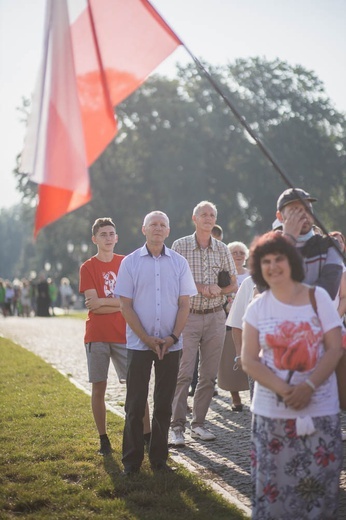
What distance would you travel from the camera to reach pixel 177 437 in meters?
7.72

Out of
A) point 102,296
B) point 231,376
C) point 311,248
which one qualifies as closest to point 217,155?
point 231,376

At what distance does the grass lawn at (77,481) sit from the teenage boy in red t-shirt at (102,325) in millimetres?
496

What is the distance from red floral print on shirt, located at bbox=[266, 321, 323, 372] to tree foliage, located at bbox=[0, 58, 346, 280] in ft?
149

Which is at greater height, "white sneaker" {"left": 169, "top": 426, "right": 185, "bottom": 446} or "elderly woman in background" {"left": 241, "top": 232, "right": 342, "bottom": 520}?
"elderly woman in background" {"left": 241, "top": 232, "right": 342, "bottom": 520}

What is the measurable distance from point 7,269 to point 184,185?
11392cm

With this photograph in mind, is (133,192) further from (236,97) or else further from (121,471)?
(121,471)

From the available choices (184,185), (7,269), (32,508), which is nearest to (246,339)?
(32,508)

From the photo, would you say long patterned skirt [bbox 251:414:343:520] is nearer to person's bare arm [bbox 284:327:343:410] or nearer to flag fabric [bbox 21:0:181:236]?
person's bare arm [bbox 284:327:343:410]

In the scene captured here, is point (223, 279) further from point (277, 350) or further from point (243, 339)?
point (277, 350)

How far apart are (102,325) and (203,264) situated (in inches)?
60.7

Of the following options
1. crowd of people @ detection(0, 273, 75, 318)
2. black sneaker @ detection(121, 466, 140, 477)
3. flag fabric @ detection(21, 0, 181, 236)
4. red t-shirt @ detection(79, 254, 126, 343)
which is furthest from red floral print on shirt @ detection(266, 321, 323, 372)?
crowd of people @ detection(0, 273, 75, 318)

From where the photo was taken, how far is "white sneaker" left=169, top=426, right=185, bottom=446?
25.1 feet

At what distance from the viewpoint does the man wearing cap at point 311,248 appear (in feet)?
15.7

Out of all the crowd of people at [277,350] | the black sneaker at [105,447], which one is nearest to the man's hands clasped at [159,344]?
the crowd of people at [277,350]
